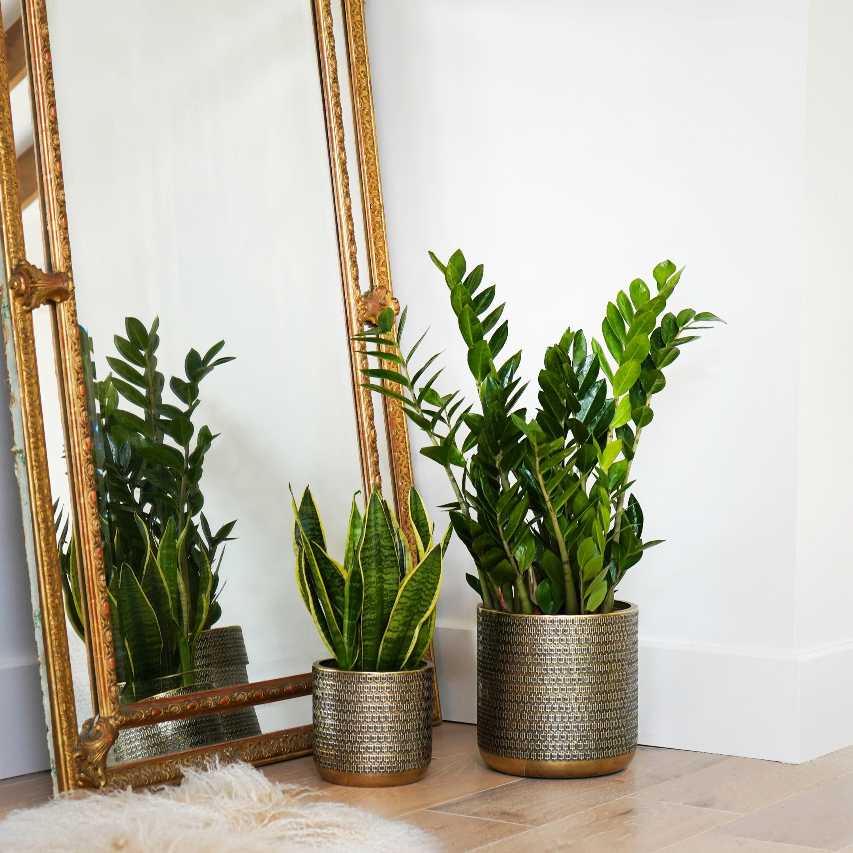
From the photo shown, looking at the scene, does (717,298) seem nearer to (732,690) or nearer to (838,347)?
(838,347)

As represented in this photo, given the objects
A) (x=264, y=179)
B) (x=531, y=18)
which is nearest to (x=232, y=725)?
(x=264, y=179)

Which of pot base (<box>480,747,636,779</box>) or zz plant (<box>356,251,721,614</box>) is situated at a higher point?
zz plant (<box>356,251,721,614</box>)

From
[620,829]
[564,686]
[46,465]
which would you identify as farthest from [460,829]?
[46,465]

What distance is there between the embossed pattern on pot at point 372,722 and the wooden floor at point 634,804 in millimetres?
42

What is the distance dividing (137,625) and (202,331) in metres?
0.50

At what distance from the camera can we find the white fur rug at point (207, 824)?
1.48 m

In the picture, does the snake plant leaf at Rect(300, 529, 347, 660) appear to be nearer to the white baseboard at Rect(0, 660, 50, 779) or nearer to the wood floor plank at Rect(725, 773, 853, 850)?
the white baseboard at Rect(0, 660, 50, 779)

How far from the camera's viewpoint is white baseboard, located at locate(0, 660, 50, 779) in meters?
2.02

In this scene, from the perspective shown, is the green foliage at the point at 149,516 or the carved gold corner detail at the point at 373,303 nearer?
the green foliage at the point at 149,516

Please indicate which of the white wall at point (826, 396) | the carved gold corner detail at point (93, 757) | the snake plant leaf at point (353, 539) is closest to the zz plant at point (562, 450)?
the snake plant leaf at point (353, 539)

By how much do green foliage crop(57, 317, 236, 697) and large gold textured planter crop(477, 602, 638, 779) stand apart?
508 millimetres

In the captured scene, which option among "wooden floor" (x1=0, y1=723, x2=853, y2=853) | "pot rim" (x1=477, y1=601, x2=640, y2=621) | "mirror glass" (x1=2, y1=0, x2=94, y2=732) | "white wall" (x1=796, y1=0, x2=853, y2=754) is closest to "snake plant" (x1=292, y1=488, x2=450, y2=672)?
"pot rim" (x1=477, y1=601, x2=640, y2=621)

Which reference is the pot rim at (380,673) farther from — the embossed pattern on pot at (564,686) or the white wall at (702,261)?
the white wall at (702,261)

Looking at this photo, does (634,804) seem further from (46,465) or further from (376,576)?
(46,465)
